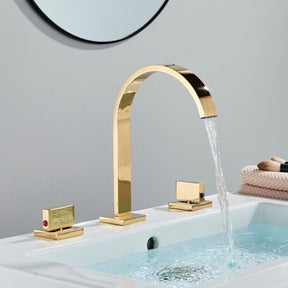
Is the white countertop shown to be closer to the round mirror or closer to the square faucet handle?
the square faucet handle

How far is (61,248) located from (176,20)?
1.65 metres

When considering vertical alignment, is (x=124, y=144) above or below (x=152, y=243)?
above

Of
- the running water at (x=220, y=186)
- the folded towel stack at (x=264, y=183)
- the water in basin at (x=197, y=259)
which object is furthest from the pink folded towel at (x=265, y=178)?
the running water at (x=220, y=186)

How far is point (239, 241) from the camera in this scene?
1.46 metres

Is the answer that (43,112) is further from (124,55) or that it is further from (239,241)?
(239,241)

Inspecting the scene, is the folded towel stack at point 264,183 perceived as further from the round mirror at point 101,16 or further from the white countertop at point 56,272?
the round mirror at point 101,16

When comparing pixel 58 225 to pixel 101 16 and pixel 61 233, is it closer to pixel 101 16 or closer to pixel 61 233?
pixel 61 233

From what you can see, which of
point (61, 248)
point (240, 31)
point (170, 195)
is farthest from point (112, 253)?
point (240, 31)

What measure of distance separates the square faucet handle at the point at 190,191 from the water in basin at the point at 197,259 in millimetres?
112

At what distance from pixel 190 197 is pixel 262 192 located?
0.25 metres

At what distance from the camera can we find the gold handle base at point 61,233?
4.16 feet

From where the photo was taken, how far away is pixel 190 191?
1.57 m

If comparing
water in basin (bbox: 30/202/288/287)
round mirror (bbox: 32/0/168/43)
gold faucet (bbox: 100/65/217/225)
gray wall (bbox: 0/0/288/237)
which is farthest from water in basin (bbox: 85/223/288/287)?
round mirror (bbox: 32/0/168/43)

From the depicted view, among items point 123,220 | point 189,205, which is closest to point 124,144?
point 123,220
